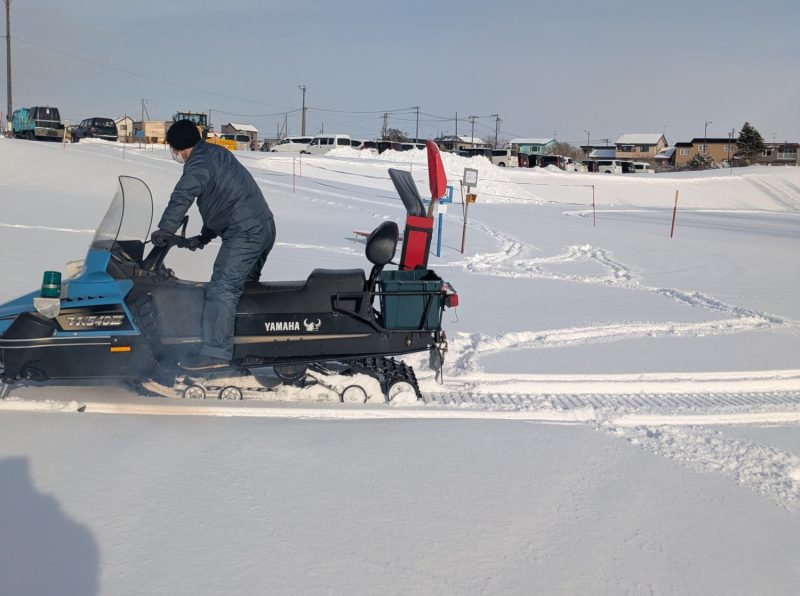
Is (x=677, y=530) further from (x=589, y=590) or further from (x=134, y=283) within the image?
(x=134, y=283)

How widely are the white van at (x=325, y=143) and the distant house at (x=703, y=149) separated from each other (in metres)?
51.8

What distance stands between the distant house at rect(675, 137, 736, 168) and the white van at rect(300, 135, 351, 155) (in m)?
51.8

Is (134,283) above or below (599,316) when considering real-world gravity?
above

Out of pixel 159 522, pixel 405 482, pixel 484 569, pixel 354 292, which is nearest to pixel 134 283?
pixel 354 292

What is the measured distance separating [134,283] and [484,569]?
9.71 feet

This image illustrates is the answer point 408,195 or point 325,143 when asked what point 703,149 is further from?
point 408,195

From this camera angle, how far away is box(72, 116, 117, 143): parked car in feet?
159

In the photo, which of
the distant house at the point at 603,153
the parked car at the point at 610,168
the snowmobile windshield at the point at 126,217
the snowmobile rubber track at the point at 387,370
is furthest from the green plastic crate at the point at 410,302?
the distant house at the point at 603,153

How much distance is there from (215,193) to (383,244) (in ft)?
3.69

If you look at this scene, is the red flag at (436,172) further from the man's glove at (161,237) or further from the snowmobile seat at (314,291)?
the man's glove at (161,237)

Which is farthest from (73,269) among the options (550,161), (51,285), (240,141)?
(550,161)

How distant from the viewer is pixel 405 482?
3.75m

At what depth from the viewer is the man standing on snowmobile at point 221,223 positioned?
462 cm

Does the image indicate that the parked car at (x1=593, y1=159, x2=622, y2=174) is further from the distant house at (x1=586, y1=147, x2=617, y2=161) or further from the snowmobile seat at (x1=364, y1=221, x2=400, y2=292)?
the snowmobile seat at (x1=364, y1=221, x2=400, y2=292)
